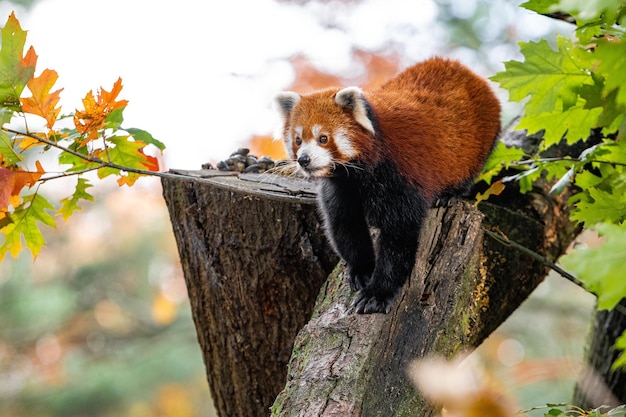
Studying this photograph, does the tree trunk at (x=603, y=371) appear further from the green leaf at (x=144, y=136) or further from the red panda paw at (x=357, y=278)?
the green leaf at (x=144, y=136)

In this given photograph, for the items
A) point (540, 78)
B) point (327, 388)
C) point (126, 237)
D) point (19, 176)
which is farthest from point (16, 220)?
point (126, 237)

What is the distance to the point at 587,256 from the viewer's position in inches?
31.8

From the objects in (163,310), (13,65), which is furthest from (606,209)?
(163,310)

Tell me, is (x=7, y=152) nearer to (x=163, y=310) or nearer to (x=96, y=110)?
(x=96, y=110)

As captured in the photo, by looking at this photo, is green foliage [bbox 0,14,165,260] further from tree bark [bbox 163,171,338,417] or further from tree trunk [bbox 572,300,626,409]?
tree trunk [bbox 572,300,626,409]

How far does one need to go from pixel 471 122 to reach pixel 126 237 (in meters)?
5.42

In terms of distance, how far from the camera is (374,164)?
2414 millimetres

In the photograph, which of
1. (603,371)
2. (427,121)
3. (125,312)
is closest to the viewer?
(427,121)

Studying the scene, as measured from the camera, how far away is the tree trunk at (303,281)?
2.00m

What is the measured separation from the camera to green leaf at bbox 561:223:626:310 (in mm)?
780

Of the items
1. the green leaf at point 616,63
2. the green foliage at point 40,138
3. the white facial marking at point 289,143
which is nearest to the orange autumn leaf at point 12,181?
the green foliage at point 40,138

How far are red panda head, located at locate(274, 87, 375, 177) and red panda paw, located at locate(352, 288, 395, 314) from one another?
0.51 m

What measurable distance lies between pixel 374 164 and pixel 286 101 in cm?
49

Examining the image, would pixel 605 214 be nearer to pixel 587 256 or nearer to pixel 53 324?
pixel 587 256
